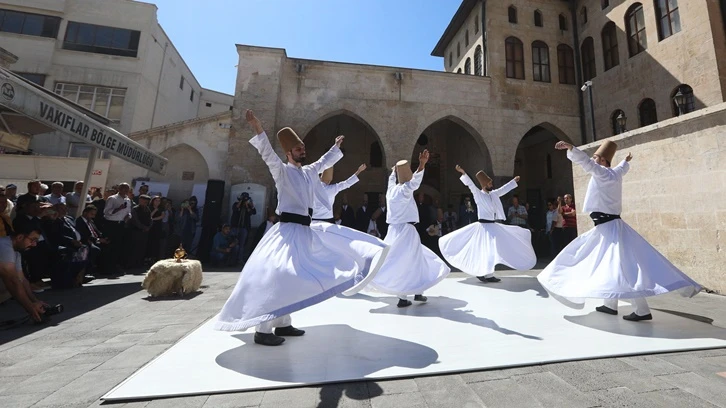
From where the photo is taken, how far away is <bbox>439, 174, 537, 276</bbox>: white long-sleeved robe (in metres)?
5.54

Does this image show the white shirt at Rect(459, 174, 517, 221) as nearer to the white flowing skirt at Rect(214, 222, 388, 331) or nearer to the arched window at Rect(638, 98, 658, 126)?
the white flowing skirt at Rect(214, 222, 388, 331)

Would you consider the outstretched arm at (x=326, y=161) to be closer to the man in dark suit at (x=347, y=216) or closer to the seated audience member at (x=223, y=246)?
the seated audience member at (x=223, y=246)

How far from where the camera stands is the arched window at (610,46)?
44.9ft

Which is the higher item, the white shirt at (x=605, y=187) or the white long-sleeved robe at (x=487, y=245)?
the white shirt at (x=605, y=187)

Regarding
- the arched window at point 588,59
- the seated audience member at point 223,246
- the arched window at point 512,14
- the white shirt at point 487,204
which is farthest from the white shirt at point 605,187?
the arched window at point 512,14

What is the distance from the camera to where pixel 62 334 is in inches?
121

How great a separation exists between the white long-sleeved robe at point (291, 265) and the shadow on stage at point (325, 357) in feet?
1.00

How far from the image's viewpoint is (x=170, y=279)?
15.9ft

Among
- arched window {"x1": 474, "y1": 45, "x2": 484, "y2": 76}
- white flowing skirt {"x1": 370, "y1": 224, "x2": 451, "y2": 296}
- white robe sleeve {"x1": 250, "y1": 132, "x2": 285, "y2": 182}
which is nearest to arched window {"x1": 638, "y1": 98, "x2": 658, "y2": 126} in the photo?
arched window {"x1": 474, "y1": 45, "x2": 484, "y2": 76}

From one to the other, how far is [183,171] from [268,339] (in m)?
11.5

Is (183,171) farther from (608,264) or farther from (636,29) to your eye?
(636,29)

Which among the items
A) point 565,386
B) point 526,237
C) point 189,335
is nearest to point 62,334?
point 189,335

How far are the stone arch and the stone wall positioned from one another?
12896 mm

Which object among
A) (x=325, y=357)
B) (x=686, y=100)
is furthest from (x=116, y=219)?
(x=686, y=100)
